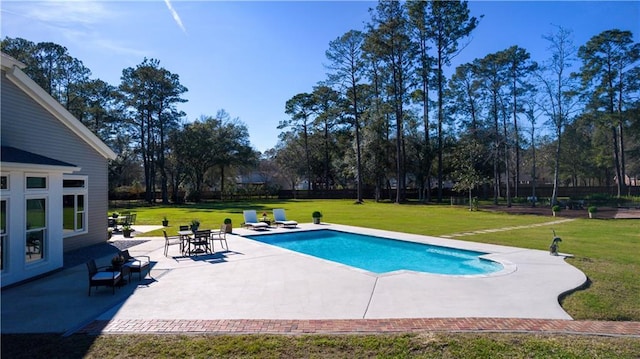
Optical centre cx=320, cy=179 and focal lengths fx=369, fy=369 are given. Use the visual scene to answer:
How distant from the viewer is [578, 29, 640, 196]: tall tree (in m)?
34.9

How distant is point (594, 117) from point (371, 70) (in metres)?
23.4

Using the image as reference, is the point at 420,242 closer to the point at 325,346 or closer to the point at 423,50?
the point at 325,346

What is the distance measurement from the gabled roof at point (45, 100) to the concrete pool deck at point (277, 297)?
481 cm

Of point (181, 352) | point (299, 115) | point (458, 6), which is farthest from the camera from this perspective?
point (299, 115)

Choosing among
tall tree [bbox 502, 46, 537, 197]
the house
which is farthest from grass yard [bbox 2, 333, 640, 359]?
tall tree [bbox 502, 46, 537, 197]

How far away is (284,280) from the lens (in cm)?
848

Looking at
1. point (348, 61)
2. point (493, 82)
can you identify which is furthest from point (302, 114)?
point (493, 82)

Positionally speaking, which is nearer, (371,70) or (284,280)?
(284,280)

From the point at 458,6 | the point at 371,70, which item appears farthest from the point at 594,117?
the point at 371,70

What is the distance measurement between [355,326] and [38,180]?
857 centimetres

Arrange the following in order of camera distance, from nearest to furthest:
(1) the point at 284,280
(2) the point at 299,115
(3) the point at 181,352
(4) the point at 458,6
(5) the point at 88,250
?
(3) the point at 181,352, (1) the point at 284,280, (5) the point at 88,250, (4) the point at 458,6, (2) the point at 299,115

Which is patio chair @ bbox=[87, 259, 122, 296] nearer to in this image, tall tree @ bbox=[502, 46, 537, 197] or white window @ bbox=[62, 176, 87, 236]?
white window @ bbox=[62, 176, 87, 236]

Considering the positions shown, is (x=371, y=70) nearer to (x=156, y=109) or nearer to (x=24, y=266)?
(x=156, y=109)

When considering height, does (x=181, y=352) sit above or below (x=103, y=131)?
below
